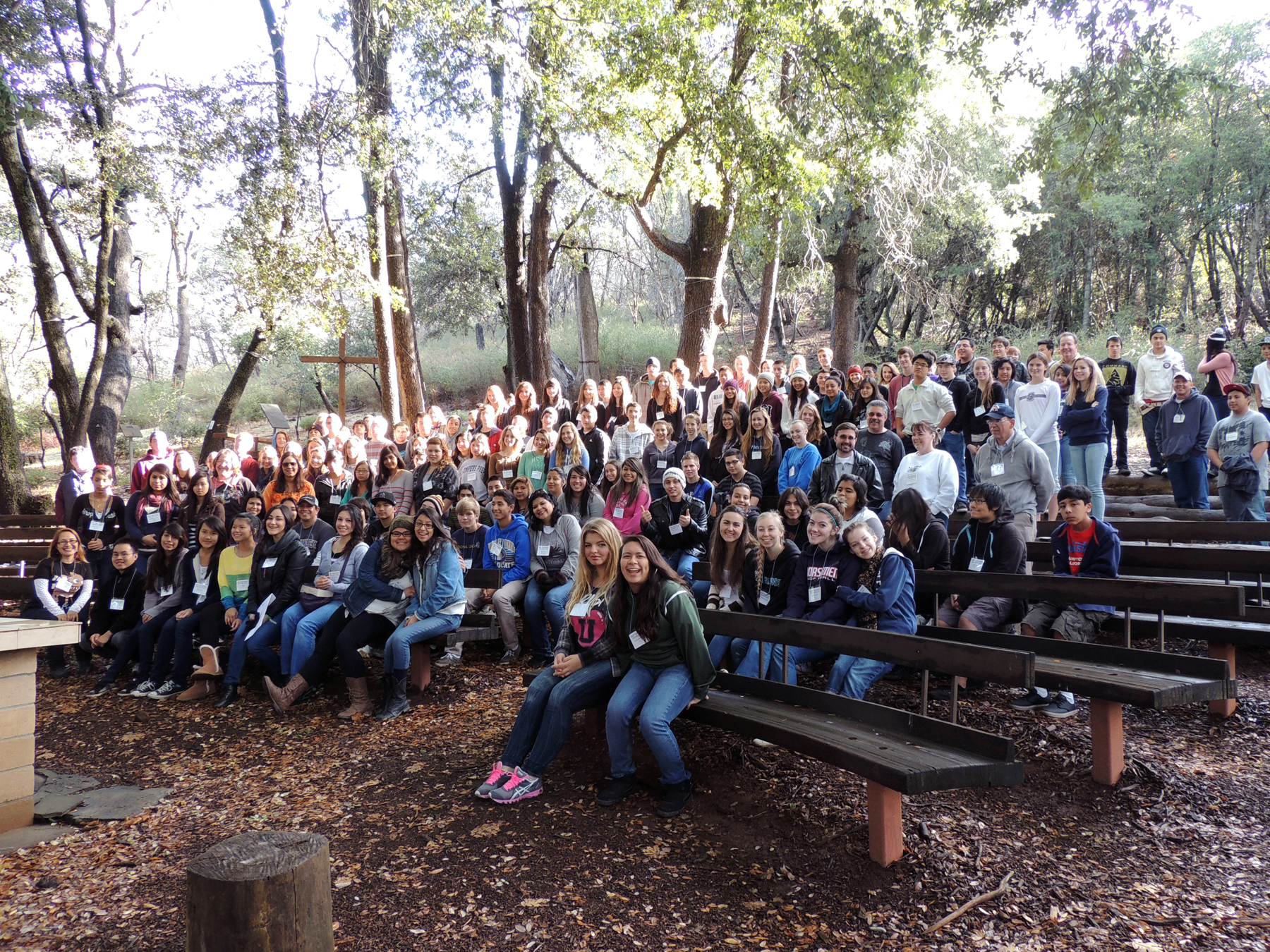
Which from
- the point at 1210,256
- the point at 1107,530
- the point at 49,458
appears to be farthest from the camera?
the point at 49,458

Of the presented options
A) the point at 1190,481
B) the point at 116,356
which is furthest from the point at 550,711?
the point at 116,356

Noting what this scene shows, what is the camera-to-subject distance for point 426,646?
20.5 ft

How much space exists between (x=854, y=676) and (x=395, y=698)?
3.21 metres

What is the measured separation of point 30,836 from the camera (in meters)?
4.19

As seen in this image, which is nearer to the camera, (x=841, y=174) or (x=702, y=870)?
(x=702, y=870)

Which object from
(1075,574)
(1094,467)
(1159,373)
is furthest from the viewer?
(1159,373)

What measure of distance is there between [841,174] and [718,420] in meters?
6.21

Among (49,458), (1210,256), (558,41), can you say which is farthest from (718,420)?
(49,458)

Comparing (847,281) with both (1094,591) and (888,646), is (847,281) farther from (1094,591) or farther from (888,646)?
(888,646)

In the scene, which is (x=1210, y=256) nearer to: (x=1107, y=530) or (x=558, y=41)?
(x=558, y=41)

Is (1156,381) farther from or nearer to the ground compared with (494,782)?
farther from the ground

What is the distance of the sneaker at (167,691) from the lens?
6699mm

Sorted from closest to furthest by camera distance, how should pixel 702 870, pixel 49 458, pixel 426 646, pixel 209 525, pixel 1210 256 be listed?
pixel 702 870, pixel 426 646, pixel 209 525, pixel 1210 256, pixel 49 458

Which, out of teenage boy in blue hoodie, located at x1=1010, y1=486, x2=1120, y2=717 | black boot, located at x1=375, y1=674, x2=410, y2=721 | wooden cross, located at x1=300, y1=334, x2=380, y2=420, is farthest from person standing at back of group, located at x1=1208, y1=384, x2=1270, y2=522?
wooden cross, located at x1=300, y1=334, x2=380, y2=420
